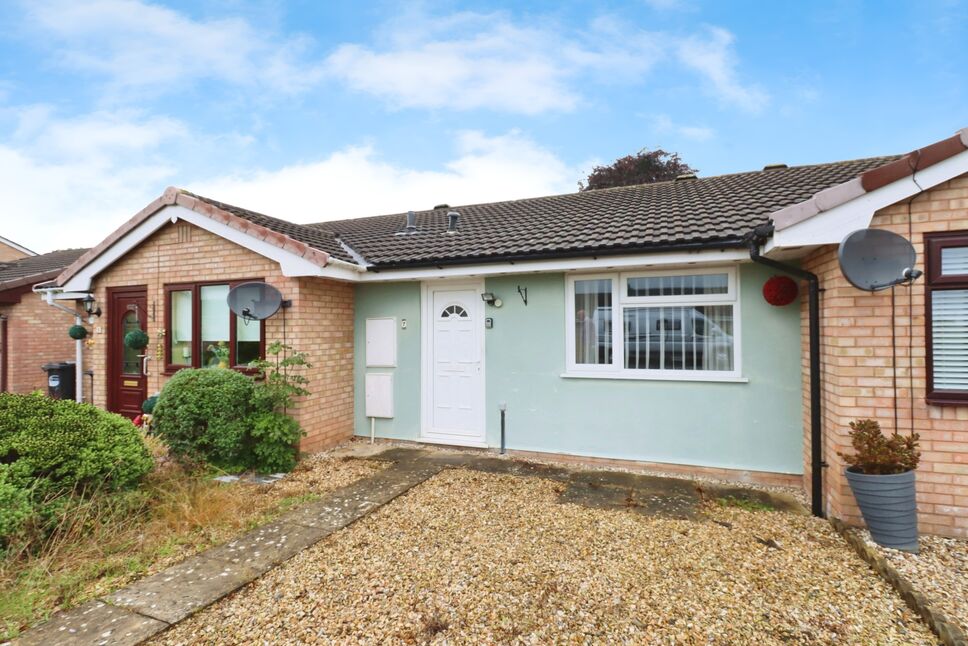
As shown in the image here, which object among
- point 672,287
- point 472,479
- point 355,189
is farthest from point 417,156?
point 472,479

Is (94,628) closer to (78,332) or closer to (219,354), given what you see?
(219,354)

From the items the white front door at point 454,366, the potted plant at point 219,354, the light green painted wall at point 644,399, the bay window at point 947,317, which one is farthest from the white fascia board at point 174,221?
the bay window at point 947,317

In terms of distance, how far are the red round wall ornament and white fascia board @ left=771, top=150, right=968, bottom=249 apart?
4.11 ft

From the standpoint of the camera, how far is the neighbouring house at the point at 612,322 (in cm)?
436

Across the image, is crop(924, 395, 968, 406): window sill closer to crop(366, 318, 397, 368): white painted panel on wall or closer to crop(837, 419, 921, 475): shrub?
crop(837, 419, 921, 475): shrub

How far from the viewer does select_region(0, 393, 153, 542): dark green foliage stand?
3940mm

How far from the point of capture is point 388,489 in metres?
5.84

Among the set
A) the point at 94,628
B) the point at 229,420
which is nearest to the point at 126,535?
the point at 94,628

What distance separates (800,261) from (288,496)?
7.39 meters

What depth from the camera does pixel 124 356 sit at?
908cm

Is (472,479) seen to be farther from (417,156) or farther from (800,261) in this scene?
(417,156)

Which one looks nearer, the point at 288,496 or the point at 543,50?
the point at 288,496

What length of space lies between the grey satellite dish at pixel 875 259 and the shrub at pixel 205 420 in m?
7.78

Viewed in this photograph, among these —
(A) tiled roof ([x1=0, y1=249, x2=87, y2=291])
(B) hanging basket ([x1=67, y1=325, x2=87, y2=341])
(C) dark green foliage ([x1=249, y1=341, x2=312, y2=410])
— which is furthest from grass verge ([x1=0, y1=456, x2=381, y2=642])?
(A) tiled roof ([x1=0, y1=249, x2=87, y2=291])
